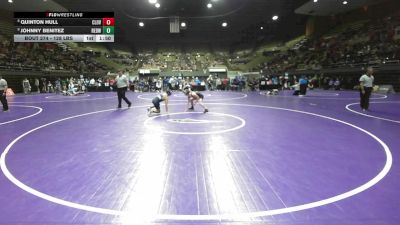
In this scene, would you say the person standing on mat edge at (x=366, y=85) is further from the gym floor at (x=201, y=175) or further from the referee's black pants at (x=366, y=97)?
the gym floor at (x=201, y=175)

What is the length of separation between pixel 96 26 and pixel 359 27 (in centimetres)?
2739

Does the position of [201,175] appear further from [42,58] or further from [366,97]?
[42,58]

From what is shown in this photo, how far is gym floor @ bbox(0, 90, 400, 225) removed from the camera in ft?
10.2

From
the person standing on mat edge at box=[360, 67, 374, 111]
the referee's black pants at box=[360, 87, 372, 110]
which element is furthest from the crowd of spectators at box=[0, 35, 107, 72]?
the referee's black pants at box=[360, 87, 372, 110]

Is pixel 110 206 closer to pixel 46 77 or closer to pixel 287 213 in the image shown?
pixel 287 213

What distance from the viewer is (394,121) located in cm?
880

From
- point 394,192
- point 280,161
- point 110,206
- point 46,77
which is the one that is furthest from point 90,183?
point 46,77
